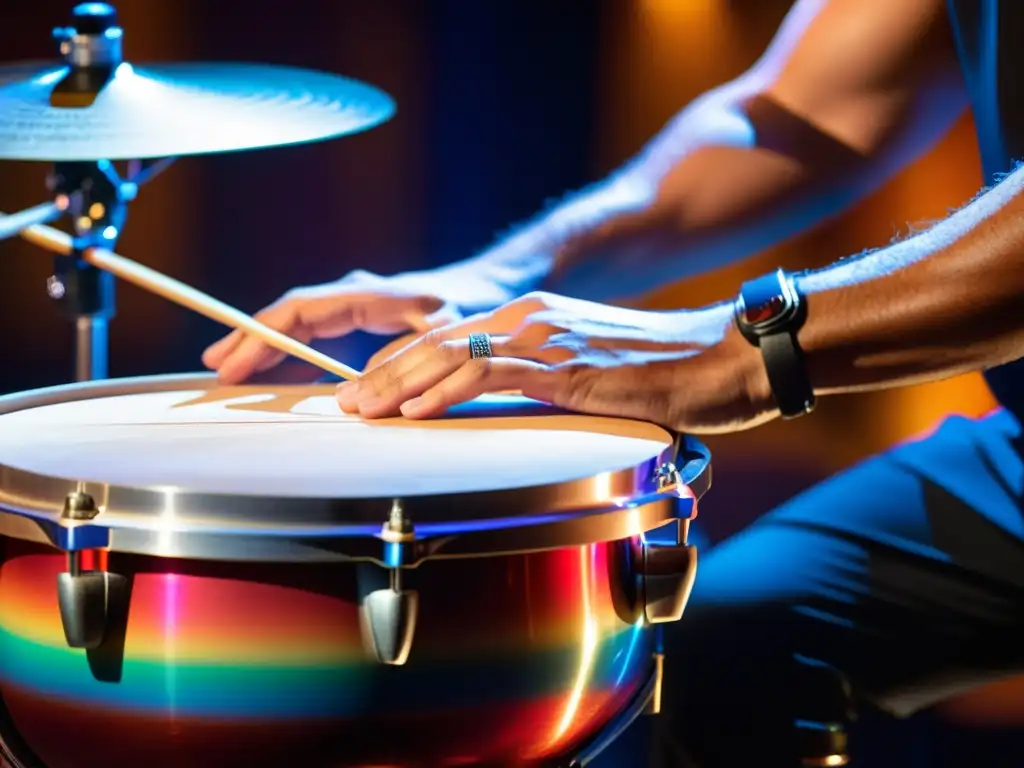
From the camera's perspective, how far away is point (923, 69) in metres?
1.36

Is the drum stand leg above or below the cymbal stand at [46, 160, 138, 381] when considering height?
below

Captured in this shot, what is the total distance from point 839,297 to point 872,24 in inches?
18.6

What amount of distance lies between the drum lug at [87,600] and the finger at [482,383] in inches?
11.3

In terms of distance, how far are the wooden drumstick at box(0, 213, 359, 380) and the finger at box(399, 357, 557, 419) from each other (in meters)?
0.11

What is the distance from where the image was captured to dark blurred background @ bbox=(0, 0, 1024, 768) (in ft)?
5.37

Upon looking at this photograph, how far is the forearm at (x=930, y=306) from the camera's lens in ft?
3.17

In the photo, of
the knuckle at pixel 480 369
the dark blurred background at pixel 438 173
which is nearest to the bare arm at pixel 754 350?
the knuckle at pixel 480 369

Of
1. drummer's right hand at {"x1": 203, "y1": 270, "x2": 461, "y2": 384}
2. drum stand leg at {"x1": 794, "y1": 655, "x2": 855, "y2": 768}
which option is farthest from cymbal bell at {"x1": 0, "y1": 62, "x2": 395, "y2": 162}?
drum stand leg at {"x1": 794, "y1": 655, "x2": 855, "y2": 768}

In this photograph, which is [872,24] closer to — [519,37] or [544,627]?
[519,37]

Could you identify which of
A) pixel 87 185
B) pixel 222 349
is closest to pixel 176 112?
pixel 87 185

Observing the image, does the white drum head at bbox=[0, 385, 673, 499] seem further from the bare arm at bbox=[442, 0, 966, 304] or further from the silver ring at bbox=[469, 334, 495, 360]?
the bare arm at bbox=[442, 0, 966, 304]

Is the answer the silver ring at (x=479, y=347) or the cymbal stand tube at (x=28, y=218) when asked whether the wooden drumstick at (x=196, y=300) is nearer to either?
the cymbal stand tube at (x=28, y=218)

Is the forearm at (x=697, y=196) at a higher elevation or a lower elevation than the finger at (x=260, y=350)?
higher

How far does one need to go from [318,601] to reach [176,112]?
547 mm
